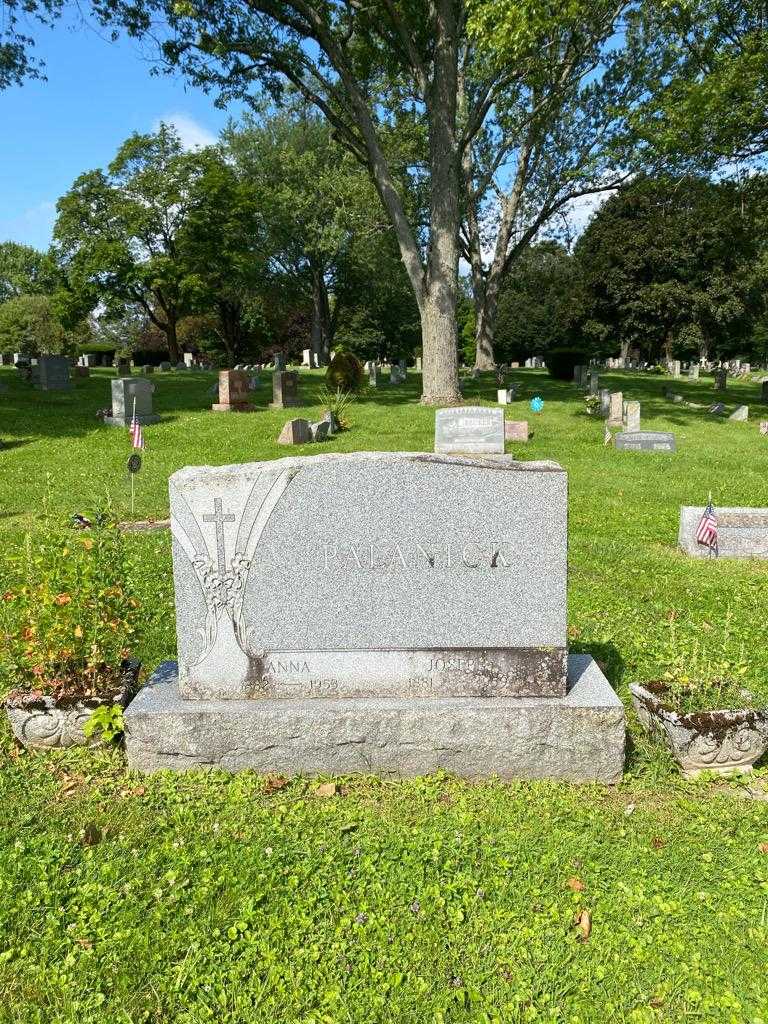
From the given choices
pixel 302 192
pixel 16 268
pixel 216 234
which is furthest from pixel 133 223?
pixel 16 268

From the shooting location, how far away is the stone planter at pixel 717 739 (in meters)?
4.47

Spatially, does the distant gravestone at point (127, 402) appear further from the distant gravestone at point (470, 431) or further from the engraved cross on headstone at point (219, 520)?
the engraved cross on headstone at point (219, 520)

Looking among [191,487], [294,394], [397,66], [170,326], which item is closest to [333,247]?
[170,326]

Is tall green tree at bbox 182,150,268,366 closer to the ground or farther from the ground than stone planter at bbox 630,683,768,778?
farther from the ground

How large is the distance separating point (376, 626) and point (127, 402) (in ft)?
54.2

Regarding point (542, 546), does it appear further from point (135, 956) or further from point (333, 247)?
point (333, 247)

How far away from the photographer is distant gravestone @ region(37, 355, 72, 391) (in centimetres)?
2677

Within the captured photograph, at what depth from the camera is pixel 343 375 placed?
88.8ft

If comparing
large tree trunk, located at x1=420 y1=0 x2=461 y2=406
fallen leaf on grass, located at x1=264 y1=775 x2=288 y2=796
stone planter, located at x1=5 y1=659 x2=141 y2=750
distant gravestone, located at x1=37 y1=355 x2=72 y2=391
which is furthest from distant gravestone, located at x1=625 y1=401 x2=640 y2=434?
distant gravestone, located at x1=37 y1=355 x2=72 y2=391

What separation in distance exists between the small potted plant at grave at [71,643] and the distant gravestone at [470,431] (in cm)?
950

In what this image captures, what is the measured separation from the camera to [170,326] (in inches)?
1626

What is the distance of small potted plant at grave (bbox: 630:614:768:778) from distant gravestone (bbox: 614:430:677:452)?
12852 mm

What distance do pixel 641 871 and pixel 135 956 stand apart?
2.38 m

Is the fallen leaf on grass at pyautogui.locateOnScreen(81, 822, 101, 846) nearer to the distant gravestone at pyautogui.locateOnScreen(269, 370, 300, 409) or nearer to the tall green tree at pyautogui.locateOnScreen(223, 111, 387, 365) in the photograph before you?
the distant gravestone at pyautogui.locateOnScreen(269, 370, 300, 409)
